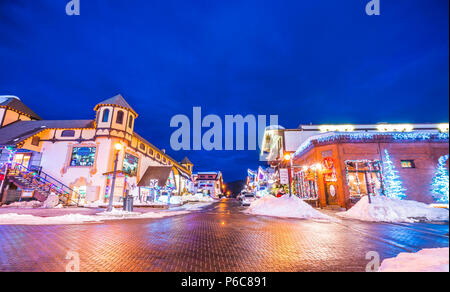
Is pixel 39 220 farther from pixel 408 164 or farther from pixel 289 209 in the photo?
pixel 408 164

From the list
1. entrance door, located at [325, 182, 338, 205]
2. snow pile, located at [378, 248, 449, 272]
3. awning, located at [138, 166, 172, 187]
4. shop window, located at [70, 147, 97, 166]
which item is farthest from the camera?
awning, located at [138, 166, 172, 187]

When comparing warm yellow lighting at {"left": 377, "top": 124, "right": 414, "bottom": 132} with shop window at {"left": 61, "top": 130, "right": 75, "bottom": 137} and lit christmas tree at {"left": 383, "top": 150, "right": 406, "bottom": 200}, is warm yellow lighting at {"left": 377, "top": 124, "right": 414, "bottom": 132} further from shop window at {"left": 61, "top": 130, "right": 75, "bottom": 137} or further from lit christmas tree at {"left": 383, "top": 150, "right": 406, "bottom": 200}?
shop window at {"left": 61, "top": 130, "right": 75, "bottom": 137}

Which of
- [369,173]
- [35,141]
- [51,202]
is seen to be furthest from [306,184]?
[35,141]

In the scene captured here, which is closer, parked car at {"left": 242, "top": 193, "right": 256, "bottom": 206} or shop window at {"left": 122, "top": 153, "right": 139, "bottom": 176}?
shop window at {"left": 122, "top": 153, "right": 139, "bottom": 176}

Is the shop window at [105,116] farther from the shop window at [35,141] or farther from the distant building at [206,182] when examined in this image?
the distant building at [206,182]

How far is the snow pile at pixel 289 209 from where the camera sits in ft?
43.3

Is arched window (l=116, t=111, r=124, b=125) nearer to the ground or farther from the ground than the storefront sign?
farther from the ground

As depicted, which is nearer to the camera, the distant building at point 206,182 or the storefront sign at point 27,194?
the storefront sign at point 27,194

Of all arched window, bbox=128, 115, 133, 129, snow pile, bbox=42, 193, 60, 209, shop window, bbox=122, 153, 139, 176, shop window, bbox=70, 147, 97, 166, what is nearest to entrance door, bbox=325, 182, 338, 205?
shop window, bbox=122, 153, 139, 176

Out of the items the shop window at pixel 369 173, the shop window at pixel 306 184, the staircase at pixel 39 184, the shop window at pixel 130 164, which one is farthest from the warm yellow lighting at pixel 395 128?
the staircase at pixel 39 184

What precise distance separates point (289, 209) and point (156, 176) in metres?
22.2

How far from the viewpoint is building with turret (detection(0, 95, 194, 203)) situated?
69.2ft
